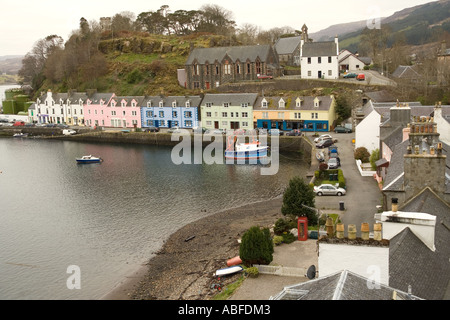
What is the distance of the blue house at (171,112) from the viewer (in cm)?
6328

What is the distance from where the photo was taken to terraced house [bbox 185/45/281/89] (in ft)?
235

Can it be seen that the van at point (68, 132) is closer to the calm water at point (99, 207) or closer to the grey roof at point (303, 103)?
the calm water at point (99, 207)

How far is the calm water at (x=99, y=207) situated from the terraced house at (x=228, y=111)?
28.8 feet

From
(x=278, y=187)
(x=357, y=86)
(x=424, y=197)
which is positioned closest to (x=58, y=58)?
(x=357, y=86)

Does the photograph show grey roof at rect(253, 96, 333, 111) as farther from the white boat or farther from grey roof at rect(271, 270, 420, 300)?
grey roof at rect(271, 270, 420, 300)

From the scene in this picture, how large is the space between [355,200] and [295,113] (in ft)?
94.3

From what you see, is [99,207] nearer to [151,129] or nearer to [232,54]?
[151,129]

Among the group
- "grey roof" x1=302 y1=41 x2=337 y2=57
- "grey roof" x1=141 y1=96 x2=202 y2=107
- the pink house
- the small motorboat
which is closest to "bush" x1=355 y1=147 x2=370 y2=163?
the small motorboat

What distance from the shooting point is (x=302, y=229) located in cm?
2297

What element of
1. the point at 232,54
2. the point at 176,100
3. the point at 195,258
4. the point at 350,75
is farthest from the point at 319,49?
the point at 195,258

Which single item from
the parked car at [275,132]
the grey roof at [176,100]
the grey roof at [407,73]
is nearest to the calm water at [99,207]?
the parked car at [275,132]

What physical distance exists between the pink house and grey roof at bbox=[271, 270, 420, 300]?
60325 millimetres

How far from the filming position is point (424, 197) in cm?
1681

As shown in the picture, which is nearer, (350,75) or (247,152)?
(247,152)
